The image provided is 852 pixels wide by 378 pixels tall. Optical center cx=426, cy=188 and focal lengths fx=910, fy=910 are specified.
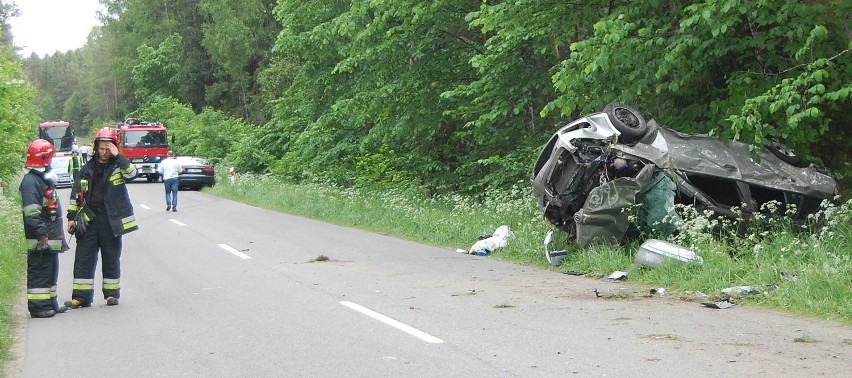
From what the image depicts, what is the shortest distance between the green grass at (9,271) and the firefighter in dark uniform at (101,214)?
32.5 inches

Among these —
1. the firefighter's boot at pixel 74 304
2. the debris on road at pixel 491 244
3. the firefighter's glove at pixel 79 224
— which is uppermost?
the firefighter's glove at pixel 79 224

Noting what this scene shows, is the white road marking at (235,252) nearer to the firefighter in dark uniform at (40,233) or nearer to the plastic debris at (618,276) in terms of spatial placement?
the firefighter in dark uniform at (40,233)

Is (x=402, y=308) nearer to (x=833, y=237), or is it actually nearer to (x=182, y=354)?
(x=182, y=354)

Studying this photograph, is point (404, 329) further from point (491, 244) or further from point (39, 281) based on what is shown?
Answer: point (491, 244)

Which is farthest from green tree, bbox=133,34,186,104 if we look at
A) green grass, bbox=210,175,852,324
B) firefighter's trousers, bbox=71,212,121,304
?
firefighter's trousers, bbox=71,212,121,304

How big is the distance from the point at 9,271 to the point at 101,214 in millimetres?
3515

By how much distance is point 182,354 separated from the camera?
734 cm

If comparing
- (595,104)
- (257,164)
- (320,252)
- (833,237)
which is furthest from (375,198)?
(257,164)

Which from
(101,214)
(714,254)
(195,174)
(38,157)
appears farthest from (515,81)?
(195,174)

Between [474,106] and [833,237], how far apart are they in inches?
404

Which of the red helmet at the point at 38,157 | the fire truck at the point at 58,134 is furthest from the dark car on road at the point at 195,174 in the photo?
the red helmet at the point at 38,157

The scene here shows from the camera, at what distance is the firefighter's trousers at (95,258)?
32.6 ft

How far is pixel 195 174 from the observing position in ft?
127

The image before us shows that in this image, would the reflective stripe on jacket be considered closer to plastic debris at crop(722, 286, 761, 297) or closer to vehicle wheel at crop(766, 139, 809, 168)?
plastic debris at crop(722, 286, 761, 297)
